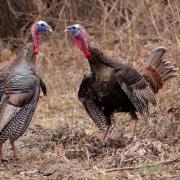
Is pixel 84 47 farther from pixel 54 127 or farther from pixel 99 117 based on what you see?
pixel 54 127

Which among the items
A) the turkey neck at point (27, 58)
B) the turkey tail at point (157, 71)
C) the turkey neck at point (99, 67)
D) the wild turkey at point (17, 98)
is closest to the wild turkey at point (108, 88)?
the turkey neck at point (99, 67)

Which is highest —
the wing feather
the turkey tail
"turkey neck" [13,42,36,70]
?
"turkey neck" [13,42,36,70]

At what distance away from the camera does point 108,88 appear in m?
6.20

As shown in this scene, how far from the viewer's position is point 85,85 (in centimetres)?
643

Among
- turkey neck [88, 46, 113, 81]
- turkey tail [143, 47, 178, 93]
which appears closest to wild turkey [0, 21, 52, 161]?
turkey neck [88, 46, 113, 81]

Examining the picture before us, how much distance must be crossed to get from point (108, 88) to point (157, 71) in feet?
3.13

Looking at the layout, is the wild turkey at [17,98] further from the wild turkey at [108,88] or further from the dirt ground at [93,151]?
the wild turkey at [108,88]

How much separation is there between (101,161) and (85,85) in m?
1.06

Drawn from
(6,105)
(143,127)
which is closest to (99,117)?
(143,127)

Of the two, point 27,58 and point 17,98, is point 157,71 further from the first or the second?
point 17,98

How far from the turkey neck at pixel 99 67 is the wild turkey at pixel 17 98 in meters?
0.57

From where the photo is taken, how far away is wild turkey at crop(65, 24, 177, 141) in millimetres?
6211

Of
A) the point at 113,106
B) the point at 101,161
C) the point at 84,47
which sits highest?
the point at 84,47

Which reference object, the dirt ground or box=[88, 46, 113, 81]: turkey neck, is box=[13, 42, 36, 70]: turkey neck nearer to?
box=[88, 46, 113, 81]: turkey neck
